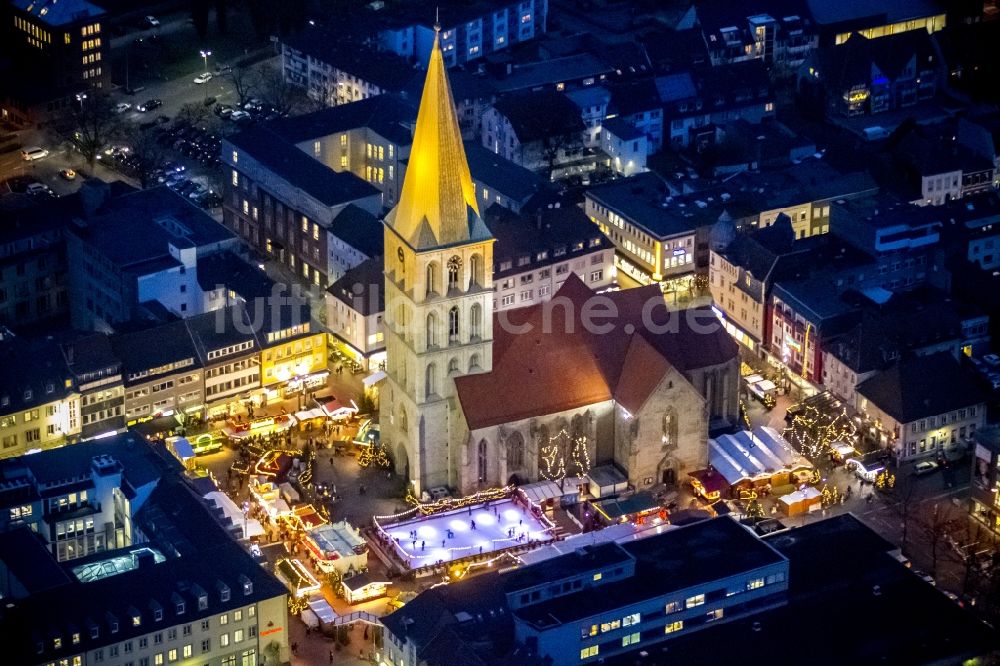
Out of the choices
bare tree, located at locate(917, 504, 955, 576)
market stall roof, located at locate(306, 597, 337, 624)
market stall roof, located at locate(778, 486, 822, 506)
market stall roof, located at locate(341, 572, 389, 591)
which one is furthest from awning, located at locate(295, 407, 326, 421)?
bare tree, located at locate(917, 504, 955, 576)

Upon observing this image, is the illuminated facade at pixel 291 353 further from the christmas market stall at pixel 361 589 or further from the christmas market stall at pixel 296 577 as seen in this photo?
the christmas market stall at pixel 361 589

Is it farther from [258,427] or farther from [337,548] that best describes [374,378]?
[337,548]

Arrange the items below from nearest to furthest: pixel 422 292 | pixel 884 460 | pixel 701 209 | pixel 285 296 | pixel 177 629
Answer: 1. pixel 177 629
2. pixel 422 292
3. pixel 884 460
4. pixel 285 296
5. pixel 701 209

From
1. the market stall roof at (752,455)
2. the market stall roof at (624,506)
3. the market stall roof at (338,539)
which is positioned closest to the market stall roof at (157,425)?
the market stall roof at (338,539)

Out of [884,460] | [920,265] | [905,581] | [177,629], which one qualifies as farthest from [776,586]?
[920,265]

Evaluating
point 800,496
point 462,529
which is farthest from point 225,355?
point 800,496

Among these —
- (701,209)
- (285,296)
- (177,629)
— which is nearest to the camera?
(177,629)

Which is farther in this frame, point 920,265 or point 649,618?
point 920,265

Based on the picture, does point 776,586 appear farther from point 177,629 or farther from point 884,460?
point 177,629

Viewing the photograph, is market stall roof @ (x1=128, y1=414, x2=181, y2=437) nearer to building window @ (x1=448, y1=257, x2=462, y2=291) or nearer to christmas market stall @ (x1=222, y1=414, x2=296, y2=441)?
christmas market stall @ (x1=222, y1=414, x2=296, y2=441)
